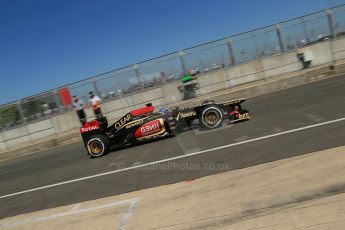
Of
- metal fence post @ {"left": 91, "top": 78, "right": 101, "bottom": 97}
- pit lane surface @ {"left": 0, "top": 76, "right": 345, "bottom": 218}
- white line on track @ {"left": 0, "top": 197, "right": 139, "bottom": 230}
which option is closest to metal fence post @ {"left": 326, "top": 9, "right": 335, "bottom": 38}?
pit lane surface @ {"left": 0, "top": 76, "right": 345, "bottom": 218}

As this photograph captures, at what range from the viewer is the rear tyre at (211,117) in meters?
11.4

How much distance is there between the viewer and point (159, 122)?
1147 cm

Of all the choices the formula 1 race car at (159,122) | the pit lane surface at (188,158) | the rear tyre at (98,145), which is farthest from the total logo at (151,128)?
the rear tyre at (98,145)

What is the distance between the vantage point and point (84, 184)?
30.2ft

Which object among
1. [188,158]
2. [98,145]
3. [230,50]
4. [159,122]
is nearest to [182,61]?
[230,50]

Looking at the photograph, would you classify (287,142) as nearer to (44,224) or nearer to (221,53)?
(44,224)

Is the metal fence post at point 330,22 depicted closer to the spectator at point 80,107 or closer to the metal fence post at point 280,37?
the metal fence post at point 280,37

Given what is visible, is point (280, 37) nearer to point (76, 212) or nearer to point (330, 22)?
point (330, 22)

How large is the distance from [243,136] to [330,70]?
401 inches

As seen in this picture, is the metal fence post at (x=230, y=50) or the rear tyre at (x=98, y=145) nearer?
the rear tyre at (x=98, y=145)

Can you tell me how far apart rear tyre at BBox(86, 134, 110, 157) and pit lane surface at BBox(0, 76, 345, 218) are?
0.29m

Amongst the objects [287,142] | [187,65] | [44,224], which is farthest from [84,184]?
[187,65]

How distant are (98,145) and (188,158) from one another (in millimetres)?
3862

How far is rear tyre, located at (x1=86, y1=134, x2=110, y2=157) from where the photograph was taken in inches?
469
